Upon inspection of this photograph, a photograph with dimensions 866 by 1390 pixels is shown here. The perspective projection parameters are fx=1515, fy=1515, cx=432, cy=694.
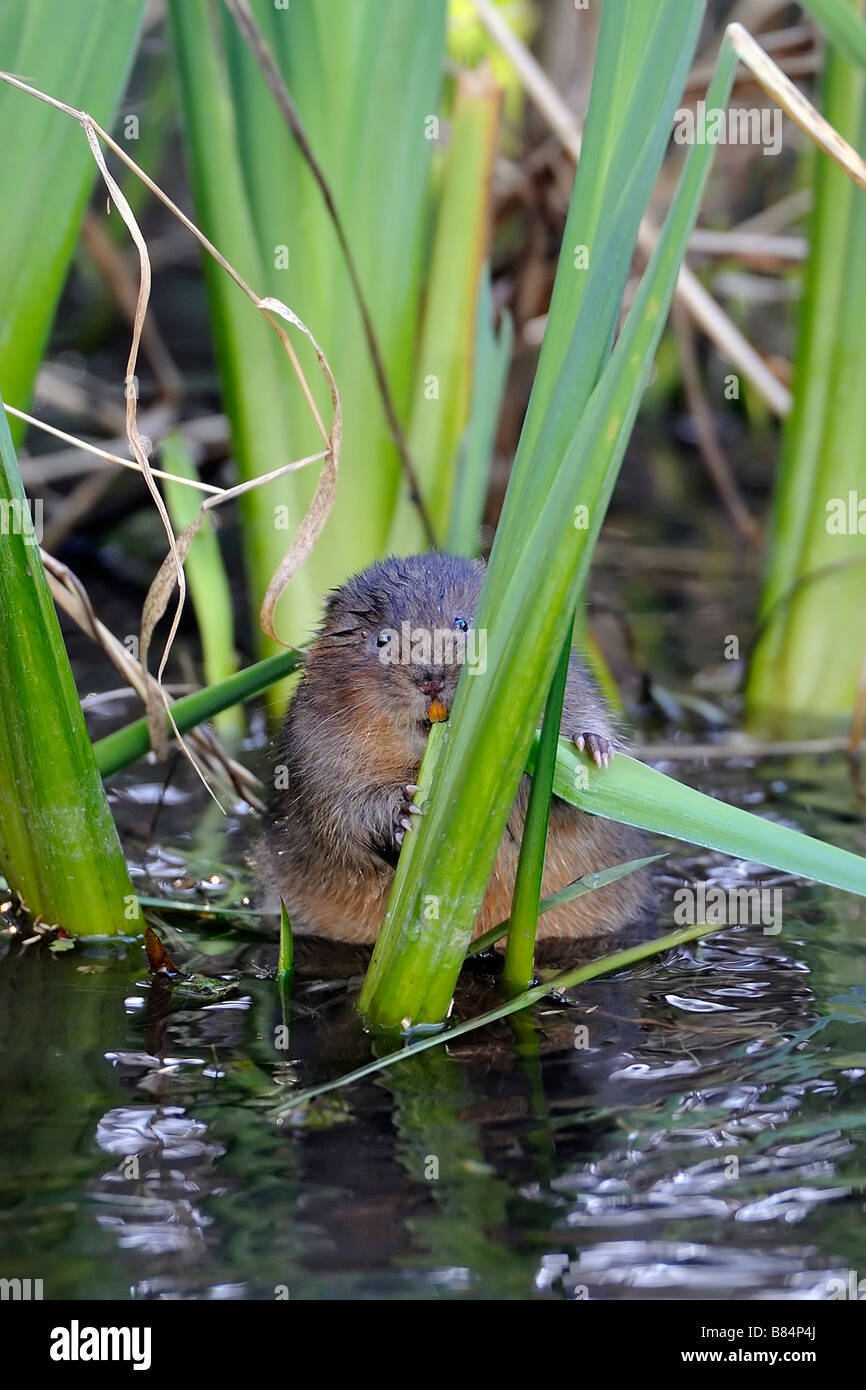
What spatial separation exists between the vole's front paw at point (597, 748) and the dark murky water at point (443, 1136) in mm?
501

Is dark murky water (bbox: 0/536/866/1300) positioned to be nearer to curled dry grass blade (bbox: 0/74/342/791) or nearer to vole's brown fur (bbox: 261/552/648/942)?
vole's brown fur (bbox: 261/552/648/942)

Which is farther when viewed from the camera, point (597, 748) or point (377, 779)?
point (377, 779)

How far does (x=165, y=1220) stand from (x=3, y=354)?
1.85 m

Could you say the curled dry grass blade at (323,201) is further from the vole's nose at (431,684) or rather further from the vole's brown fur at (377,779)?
the vole's nose at (431,684)

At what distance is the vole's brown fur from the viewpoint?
2947 millimetres

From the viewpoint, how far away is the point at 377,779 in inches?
118

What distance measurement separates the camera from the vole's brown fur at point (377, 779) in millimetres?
2947

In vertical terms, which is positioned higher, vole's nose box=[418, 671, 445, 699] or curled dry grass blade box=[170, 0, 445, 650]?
curled dry grass blade box=[170, 0, 445, 650]

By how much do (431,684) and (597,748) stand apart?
46 cm

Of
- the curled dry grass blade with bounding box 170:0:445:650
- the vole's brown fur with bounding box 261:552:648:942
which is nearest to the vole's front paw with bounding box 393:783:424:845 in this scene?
the vole's brown fur with bounding box 261:552:648:942

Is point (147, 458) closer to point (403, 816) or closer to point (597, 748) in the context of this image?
point (403, 816)

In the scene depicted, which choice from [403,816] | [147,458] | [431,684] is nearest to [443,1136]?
[403,816]

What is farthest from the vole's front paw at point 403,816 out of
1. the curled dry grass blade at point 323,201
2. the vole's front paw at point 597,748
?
the curled dry grass blade at point 323,201

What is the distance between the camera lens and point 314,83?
375 cm
